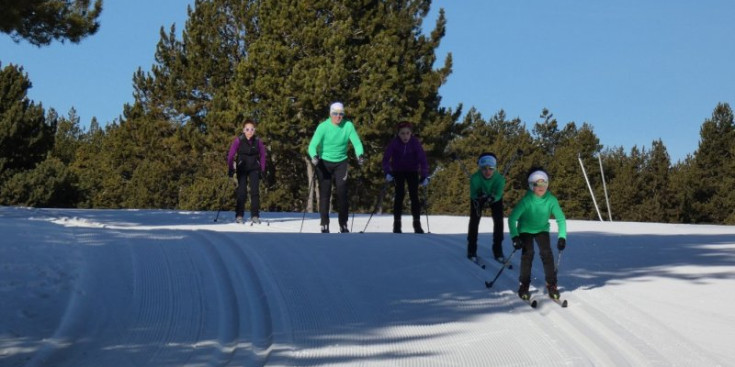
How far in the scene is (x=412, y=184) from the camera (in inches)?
537

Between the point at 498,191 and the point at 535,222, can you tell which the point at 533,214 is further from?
the point at 498,191

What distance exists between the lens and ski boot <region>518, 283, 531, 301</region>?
8469mm

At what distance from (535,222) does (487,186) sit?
1.75 m

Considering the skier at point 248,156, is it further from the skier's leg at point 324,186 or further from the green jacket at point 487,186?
the green jacket at point 487,186

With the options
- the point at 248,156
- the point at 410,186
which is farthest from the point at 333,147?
the point at 248,156

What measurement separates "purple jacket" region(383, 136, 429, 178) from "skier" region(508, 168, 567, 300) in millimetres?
4555

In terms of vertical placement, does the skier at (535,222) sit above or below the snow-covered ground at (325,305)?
above

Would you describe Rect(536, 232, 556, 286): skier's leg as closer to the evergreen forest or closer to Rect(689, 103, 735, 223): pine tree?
the evergreen forest

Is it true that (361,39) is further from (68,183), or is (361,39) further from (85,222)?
(85,222)

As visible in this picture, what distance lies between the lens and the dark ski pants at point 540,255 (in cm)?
850

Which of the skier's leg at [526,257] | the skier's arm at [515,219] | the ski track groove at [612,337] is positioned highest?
the skier's arm at [515,219]

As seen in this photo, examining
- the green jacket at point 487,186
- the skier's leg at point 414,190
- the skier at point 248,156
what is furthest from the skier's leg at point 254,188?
the green jacket at point 487,186

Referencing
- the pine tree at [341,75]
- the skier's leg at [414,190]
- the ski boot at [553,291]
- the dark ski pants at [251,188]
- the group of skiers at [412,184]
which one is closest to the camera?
the ski boot at [553,291]

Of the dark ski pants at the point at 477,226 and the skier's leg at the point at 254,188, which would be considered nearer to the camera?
the dark ski pants at the point at 477,226
